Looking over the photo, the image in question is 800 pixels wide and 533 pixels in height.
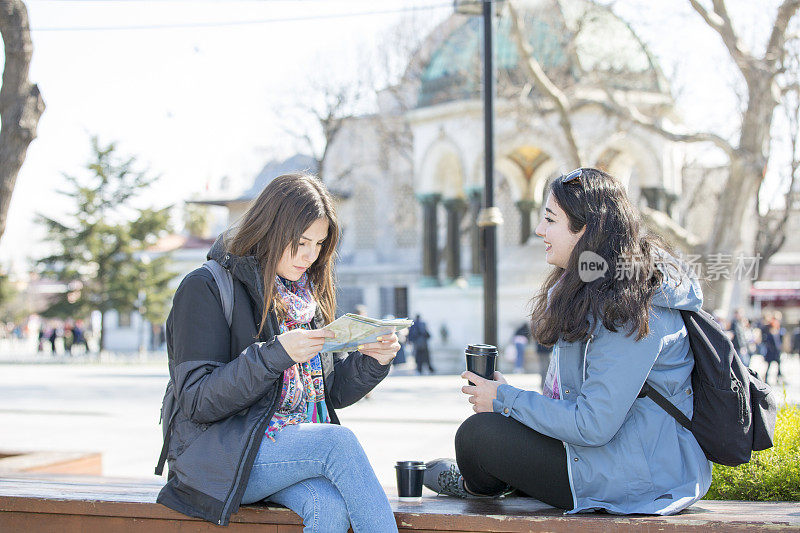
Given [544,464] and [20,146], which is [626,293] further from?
[20,146]

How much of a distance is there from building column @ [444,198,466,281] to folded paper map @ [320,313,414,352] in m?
22.3

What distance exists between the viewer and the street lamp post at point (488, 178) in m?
11.0

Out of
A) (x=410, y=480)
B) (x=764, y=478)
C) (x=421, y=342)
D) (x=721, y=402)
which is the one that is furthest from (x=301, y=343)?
(x=421, y=342)

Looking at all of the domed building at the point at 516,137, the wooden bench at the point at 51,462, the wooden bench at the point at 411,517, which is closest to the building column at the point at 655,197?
the domed building at the point at 516,137

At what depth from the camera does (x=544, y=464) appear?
303 cm

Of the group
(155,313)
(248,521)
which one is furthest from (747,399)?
(155,313)

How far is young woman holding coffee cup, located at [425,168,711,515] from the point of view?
2854 mm

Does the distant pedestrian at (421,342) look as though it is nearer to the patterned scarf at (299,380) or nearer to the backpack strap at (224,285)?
the patterned scarf at (299,380)

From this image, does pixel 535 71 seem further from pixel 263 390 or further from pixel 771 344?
pixel 263 390

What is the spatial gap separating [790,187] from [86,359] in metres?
24.1

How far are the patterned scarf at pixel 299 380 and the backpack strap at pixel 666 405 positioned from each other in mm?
1210

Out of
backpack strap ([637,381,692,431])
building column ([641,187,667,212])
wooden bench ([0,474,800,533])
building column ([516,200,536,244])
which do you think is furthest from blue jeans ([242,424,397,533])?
building column ([516,200,536,244])

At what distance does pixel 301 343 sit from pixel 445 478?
963 mm

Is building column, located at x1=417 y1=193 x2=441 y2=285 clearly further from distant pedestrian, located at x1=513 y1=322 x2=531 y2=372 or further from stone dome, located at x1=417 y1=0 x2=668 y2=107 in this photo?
distant pedestrian, located at x1=513 y1=322 x2=531 y2=372
